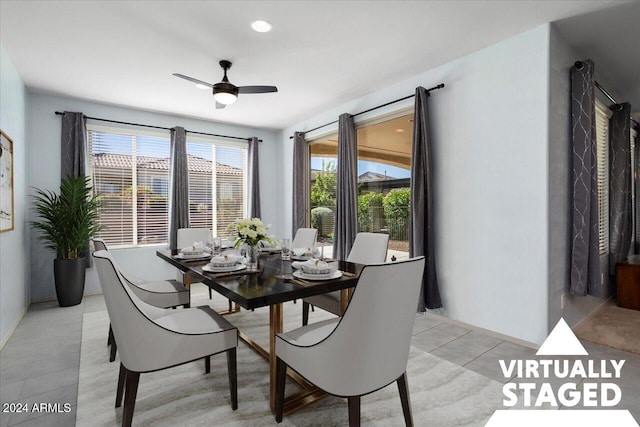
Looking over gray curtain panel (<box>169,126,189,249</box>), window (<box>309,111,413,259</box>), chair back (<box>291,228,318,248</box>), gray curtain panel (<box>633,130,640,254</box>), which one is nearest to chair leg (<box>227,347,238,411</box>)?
chair back (<box>291,228,318,248</box>)

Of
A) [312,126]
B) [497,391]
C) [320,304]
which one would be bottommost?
[497,391]

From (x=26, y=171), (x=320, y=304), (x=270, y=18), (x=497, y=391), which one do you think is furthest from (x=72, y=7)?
(x=497, y=391)

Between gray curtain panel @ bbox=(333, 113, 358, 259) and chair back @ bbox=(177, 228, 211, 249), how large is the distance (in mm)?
1720

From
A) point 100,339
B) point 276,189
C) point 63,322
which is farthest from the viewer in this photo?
point 276,189

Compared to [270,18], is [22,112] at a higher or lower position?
lower

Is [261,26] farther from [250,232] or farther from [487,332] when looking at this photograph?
[487,332]

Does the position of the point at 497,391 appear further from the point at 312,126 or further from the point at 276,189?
the point at 276,189

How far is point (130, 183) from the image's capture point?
16.0ft

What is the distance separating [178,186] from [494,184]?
4.27 meters

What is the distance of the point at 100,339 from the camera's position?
115 inches

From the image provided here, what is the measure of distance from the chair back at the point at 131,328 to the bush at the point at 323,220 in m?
3.59

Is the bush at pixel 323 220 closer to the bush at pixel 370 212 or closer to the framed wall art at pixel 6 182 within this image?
the bush at pixel 370 212

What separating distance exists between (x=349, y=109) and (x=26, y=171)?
4159mm

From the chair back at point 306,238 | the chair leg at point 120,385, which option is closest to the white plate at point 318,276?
the chair leg at point 120,385
